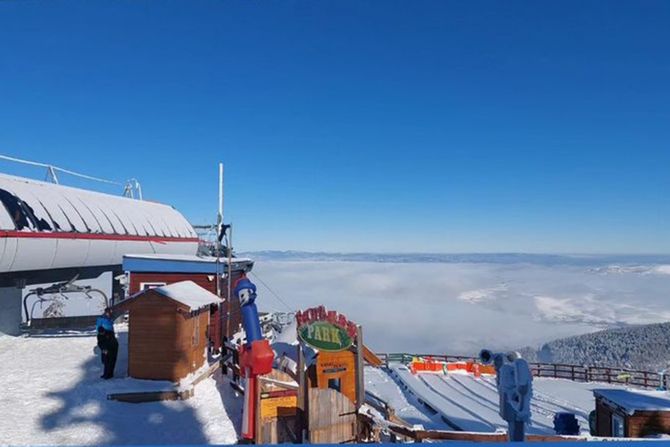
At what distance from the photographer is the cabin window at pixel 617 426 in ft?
27.8

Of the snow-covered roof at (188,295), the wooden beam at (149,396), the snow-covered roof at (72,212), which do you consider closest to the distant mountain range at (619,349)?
the snow-covered roof at (72,212)

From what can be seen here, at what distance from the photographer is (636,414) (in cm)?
816

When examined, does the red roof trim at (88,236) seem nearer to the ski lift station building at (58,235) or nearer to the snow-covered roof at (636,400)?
the ski lift station building at (58,235)

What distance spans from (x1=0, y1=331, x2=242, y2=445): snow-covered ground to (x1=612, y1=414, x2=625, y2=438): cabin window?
7654mm

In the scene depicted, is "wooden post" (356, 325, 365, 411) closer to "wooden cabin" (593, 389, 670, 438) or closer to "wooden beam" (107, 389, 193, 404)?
"wooden beam" (107, 389, 193, 404)

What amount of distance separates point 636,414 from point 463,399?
959cm

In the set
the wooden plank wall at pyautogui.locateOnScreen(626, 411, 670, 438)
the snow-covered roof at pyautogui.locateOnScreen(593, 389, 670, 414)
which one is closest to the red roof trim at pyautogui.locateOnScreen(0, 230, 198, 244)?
the snow-covered roof at pyautogui.locateOnScreen(593, 389, 670, 414)

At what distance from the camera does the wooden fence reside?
2084 centimetres

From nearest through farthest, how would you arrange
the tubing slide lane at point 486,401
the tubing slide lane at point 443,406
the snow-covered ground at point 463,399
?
the tubing slide lane at point 486,401 < the tubing slide lane at point 443,406 < the snow-covered ground at point 463,399

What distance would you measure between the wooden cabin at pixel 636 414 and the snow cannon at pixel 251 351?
26.1 feet

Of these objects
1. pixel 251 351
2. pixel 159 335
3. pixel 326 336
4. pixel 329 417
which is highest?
pixel 251 351

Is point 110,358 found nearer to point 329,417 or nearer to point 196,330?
point 196,330

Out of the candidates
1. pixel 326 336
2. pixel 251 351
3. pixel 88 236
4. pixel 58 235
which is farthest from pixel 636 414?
pixel 88 236

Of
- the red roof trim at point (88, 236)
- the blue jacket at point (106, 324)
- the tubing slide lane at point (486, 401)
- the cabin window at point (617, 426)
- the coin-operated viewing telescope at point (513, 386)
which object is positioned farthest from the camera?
the tubing slide lane at point (486, 401)
